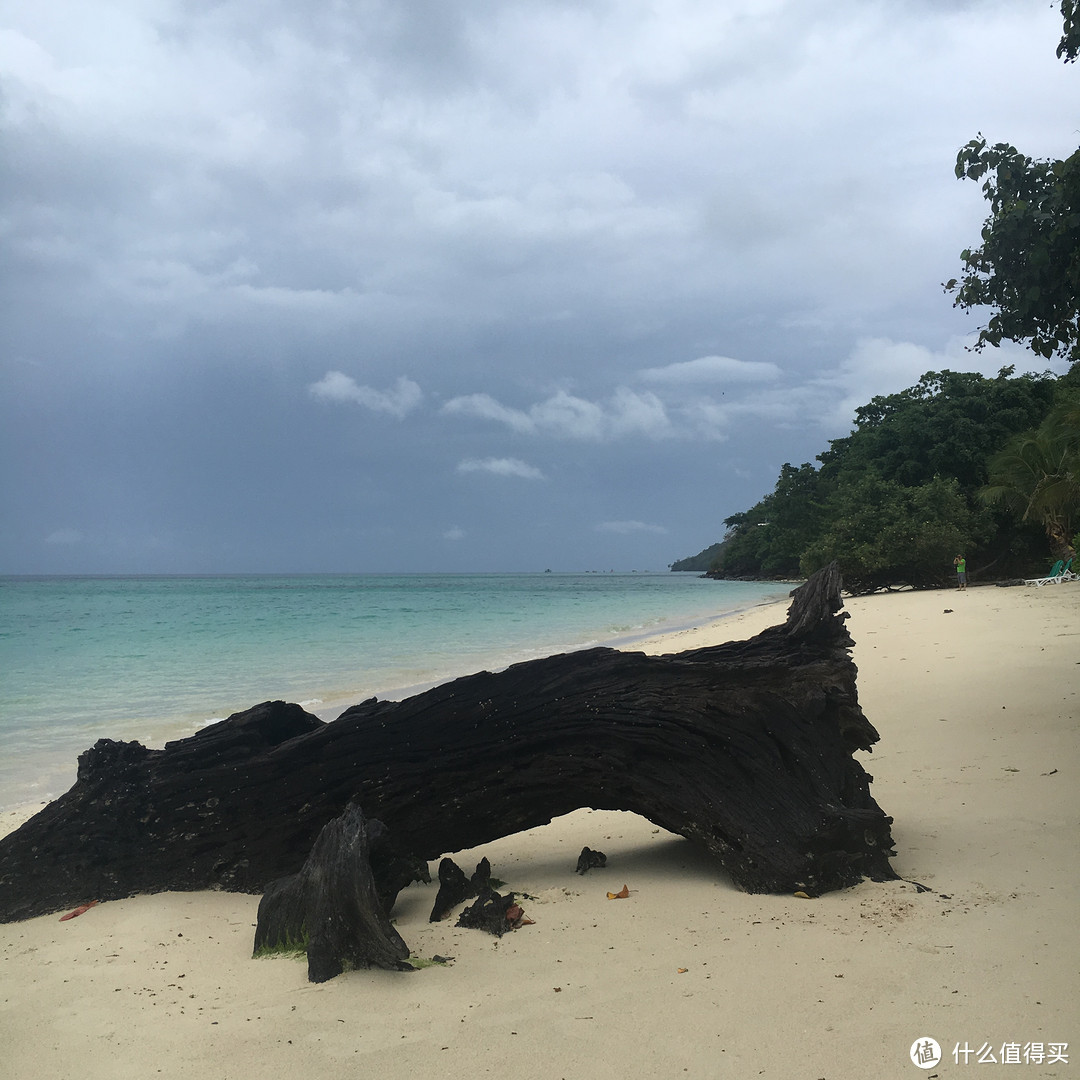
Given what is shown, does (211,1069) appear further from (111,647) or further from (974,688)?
(111,647)

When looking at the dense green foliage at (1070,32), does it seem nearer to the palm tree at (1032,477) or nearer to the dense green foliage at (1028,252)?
the dense green foliage at (1028,252)

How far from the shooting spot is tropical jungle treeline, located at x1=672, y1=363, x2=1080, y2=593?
33.0m

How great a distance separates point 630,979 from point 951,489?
125 feet

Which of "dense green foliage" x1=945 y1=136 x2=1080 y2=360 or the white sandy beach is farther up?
"dense green foliage" x1=945 y1=136 x2=1080 y2=360

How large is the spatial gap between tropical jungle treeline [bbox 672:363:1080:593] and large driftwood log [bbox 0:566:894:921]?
24010 millimetres

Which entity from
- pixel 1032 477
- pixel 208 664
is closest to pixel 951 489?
pixel 1032 477

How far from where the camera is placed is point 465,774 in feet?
16.6

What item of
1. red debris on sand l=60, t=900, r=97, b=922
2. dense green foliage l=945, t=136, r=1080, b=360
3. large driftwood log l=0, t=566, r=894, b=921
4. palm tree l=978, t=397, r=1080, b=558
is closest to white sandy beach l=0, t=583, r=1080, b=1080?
red debris on sand l=60, t=900, r=97, b=922

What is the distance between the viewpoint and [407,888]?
518cm

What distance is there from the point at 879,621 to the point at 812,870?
667 inches

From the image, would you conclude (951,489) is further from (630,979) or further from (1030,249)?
(630,979)

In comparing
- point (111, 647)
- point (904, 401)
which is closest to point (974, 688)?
point (111, 647)

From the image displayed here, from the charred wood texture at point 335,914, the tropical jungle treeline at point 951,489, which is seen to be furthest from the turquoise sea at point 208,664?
the tropical jungle treeline at point 951,489

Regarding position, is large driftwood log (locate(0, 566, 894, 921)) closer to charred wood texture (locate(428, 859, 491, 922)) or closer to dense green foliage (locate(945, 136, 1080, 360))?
charred wood texture (locate(428, 859, 491, 922))
